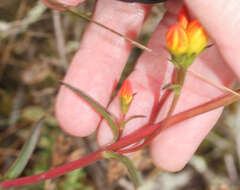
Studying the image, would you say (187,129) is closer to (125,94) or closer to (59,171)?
(125,94)

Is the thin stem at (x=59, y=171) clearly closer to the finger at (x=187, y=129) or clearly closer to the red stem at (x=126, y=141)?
the red stem at (x=126, y=141)

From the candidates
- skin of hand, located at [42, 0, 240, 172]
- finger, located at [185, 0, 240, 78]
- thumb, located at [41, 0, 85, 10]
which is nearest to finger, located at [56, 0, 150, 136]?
skin of hand, located at [42, 0, 240, 172]

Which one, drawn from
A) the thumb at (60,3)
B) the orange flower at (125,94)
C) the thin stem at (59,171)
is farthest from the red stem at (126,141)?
the thumb at (60,3)

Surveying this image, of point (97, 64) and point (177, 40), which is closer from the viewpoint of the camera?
point (177, 40)

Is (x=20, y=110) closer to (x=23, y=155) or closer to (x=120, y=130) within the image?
(x=23, y=155)

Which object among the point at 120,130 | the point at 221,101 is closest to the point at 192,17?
the point at 221,101

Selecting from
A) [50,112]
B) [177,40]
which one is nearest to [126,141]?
[177,40]
